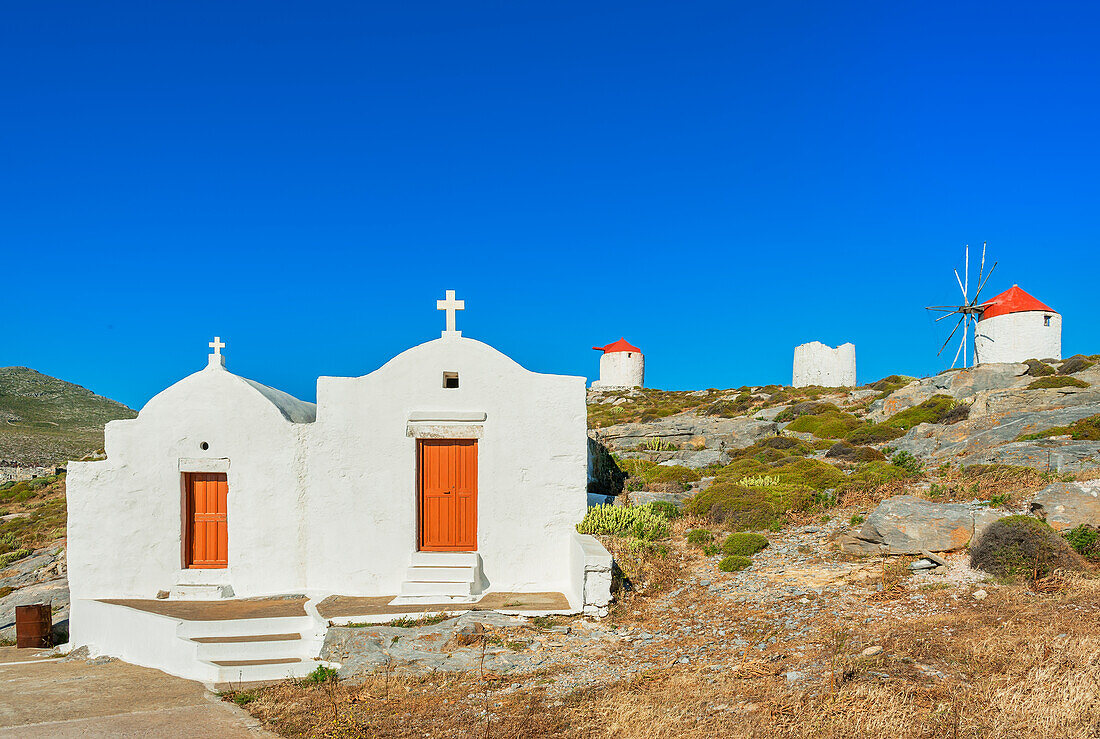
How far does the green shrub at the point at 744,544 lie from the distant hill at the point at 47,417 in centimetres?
5224

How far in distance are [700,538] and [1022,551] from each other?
199 inches

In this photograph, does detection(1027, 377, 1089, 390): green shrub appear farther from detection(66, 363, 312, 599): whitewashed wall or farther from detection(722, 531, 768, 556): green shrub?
detection(66, 363, 312, 599): whitewashed wall

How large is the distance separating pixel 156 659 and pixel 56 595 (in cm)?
817

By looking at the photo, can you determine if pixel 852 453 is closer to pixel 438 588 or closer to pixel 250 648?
pixel 438 588

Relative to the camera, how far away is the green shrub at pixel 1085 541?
898 cm

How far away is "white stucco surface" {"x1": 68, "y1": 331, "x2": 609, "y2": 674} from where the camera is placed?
36.1 feet

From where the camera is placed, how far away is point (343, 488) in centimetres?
1109

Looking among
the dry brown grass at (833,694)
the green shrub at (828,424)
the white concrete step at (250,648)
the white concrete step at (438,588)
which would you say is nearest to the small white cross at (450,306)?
the white concrete step at (438,588)

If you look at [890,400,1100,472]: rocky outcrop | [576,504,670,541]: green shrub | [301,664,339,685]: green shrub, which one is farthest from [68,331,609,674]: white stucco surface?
[890,400,1100,472]: rocky outcrop

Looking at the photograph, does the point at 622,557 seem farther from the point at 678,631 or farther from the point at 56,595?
the point at 56,595

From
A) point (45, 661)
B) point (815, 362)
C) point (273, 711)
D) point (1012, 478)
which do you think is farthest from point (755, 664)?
point (815, 362)

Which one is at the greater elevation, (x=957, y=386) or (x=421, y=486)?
(x=957, y=386)

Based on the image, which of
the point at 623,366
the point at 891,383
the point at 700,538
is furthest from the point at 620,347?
the point at 700,538

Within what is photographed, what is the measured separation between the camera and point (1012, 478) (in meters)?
12.5
